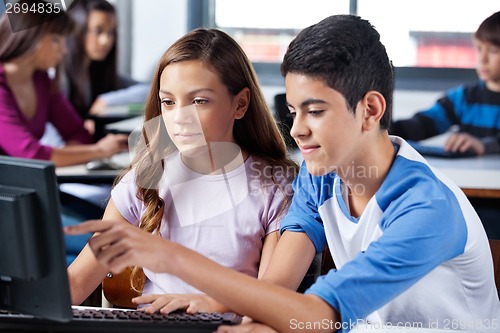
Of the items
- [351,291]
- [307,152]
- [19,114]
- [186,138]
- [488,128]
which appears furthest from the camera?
[488,128]

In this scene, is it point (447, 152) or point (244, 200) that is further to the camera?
point (447, 152)

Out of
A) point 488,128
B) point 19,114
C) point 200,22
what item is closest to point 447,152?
point 488,128

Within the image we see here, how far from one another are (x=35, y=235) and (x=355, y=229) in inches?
23.3

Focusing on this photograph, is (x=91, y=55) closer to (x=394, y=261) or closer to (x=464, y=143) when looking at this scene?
(x=464, y=143)

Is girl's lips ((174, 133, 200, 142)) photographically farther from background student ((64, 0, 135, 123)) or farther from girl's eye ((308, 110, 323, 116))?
background student ((64, 0, 135, 123))

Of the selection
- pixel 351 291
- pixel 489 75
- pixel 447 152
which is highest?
pixel 351 291

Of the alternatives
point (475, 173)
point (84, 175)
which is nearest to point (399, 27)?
point (475, 173)

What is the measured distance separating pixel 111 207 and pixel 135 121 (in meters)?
2.42

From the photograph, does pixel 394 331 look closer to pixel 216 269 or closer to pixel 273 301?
pixel 273 301

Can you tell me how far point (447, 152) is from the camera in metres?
3.97

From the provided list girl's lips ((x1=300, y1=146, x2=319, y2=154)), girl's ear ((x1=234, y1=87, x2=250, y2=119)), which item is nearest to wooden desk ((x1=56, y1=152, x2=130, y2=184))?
girl's ear ((x1=234, y1=87, x2=250, y2=119))

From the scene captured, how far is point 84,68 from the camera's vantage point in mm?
4188

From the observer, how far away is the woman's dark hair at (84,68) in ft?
13.5

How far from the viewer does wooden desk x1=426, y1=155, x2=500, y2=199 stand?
307 centimetres
